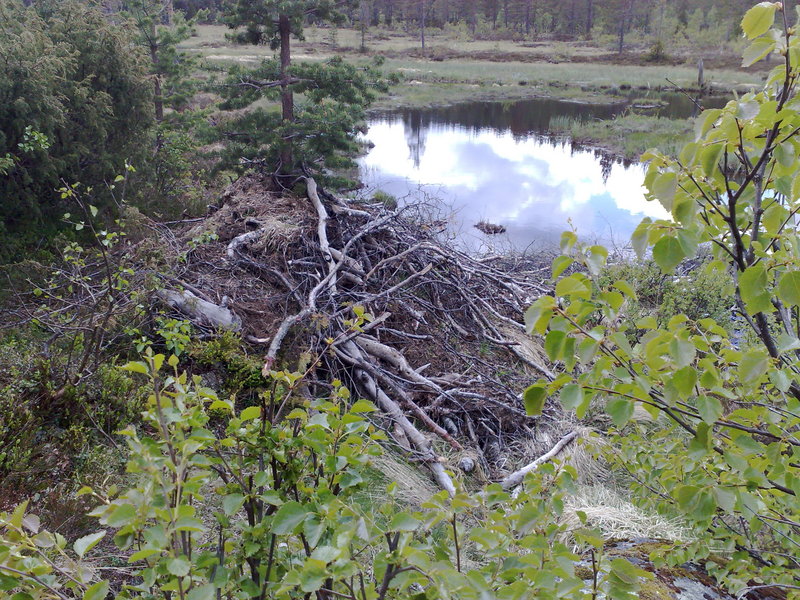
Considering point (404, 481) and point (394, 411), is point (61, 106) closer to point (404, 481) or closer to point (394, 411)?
point (394, 411)

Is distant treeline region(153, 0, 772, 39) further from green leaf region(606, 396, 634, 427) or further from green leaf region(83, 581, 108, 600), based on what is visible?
green leaf region(83, 581, 108, 600)

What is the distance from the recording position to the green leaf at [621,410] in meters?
1.24

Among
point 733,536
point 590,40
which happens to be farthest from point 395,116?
point 590,40

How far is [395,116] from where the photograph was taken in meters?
25.8

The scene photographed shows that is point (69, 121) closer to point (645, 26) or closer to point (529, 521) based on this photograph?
point (529, 521)

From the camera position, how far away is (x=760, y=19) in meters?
1.18

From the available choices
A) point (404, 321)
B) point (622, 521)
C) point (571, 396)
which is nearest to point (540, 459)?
point (622, 521)

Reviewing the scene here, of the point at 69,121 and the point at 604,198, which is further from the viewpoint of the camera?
the point at 604,198

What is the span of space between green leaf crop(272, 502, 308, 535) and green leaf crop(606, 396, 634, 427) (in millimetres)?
682

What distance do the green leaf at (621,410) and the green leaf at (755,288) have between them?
314 mm

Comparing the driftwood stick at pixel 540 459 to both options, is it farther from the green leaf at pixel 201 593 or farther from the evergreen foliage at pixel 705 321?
the green leaf at pixel 201 593

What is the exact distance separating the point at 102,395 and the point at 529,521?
334cm

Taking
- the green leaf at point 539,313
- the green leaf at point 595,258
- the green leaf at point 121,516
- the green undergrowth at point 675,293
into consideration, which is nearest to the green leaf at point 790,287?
the green leaf at point 595,258

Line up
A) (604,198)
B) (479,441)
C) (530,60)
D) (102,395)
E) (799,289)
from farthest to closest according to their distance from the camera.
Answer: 1. (530,60)
2. (604,198)
3. (479,441)
4. (102,395)
5. (799,289)
